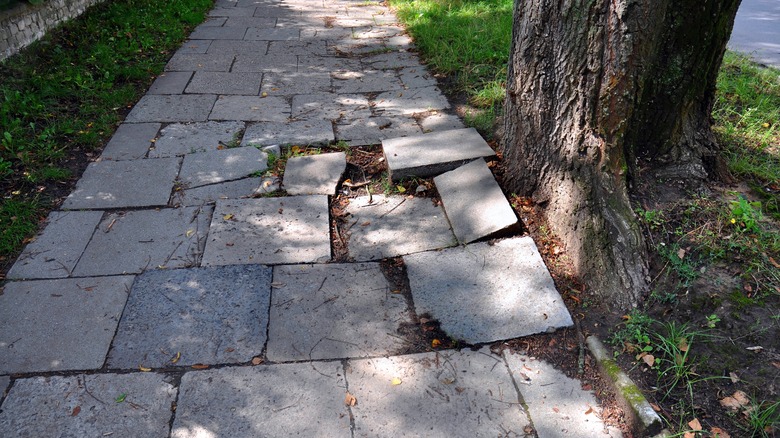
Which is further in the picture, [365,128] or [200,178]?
[365,128]

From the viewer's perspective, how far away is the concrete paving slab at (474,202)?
287cm

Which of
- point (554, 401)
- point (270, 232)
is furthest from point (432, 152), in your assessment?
point (554, 401)

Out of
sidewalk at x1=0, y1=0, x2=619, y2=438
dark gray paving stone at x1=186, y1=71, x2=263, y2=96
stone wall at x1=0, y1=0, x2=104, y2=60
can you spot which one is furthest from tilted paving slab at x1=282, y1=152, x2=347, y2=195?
stone wall at x1=0, y1=0, x2=104, y2=60

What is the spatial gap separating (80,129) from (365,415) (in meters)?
3.29

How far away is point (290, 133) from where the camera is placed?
162 inches

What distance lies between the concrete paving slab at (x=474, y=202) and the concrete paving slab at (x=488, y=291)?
9 cm

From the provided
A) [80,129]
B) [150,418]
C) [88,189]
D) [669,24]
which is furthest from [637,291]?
[80,129]

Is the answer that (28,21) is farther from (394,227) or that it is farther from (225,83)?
(394,227)

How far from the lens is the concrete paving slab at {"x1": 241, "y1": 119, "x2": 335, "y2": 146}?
4.00 metres

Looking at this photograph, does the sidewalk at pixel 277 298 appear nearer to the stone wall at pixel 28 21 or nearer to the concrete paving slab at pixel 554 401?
the concrete paving slab at pixel 554 401

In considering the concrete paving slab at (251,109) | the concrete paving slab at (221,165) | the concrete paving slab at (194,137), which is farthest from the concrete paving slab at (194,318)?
the concrete paving slab at (251,109)

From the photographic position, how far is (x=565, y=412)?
2047mm

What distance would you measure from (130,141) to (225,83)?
4.41ft

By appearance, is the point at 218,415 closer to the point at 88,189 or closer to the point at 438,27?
the point at 88,189
